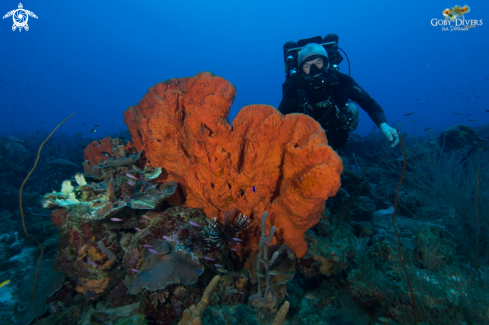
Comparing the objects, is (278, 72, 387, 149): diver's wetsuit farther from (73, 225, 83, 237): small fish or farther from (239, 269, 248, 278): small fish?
(73, 225, 83, 237): small fish

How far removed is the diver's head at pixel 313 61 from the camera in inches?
221

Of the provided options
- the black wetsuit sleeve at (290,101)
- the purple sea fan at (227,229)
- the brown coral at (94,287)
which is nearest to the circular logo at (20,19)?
the black wetsuit sleeve at (290,101)

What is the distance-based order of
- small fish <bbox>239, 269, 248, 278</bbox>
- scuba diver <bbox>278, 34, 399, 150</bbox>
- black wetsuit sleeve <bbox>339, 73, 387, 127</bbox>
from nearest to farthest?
1. small fish <bbox>239, 269, 248, 278</bbox>
2. scuba diver <bbox>278, 34, 399, 150</bbox>
3. black wetsuit sleeve <bbox>339, 73, 387, 127</bbox>

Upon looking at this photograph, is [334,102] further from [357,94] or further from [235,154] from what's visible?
[235,154]

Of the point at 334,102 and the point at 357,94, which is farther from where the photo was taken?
the point at 357,94

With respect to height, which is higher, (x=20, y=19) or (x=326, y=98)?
(x=20, y=19)

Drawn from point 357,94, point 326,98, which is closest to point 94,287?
point 326,98

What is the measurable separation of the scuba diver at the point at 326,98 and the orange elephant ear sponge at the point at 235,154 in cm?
344

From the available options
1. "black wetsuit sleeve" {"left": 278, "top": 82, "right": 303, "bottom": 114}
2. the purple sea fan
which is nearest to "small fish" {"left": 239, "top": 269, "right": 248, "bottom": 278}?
the purple sea fan

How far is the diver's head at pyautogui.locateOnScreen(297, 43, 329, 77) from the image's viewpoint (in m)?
5.62

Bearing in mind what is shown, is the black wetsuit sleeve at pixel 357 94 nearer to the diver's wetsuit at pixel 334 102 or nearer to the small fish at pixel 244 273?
the diver's wetsuit at pixel 334 102

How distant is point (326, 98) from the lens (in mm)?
5668

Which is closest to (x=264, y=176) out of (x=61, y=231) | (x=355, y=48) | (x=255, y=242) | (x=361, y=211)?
(x=255, y=242)

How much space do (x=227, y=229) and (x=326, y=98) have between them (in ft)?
14.7
